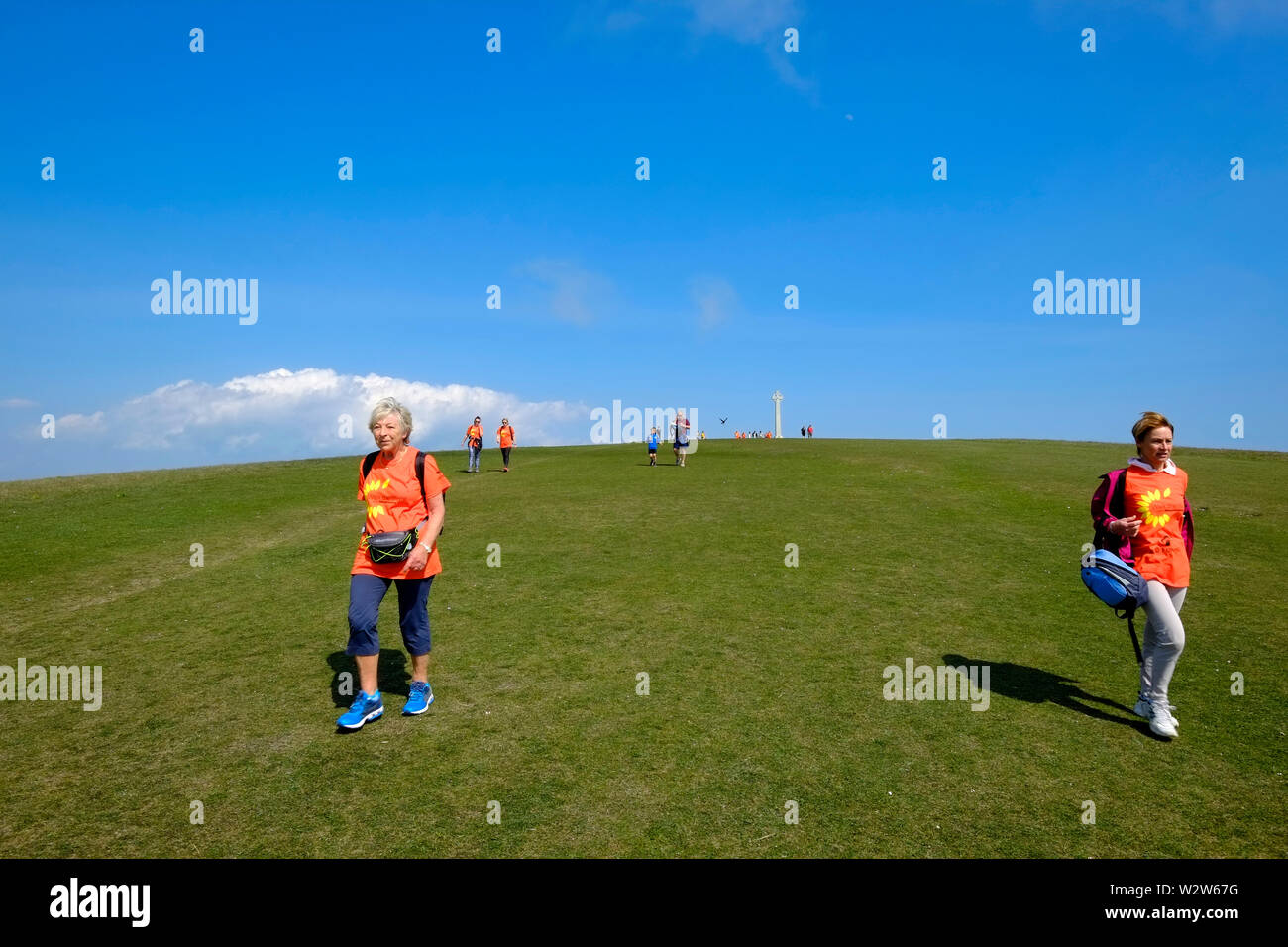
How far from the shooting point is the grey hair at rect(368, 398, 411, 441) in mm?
5719

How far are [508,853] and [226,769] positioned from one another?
241 cm

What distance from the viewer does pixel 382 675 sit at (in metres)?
7.18

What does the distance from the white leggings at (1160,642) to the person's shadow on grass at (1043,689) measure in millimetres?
313

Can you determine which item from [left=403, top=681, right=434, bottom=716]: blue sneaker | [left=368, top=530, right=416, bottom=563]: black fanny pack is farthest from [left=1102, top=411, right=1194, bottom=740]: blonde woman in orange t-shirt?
[left=403, top=681, right=434, bottom=716]: blue sneaker

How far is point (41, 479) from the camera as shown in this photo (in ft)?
73.8

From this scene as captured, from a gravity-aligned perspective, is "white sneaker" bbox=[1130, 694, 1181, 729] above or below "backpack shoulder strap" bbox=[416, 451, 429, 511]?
below

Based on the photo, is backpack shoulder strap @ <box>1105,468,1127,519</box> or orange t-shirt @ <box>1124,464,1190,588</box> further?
backpack shoulder strap @ <box>1105,468,1127,519</box>

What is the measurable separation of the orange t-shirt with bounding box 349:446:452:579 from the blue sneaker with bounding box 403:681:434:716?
99cm

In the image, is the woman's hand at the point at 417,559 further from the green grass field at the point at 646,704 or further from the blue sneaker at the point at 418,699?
the green grass field at the point at 646,704

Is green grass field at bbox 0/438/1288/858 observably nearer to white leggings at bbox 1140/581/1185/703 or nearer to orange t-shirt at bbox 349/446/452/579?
white leggings at bbox 1140/581/1185/703
